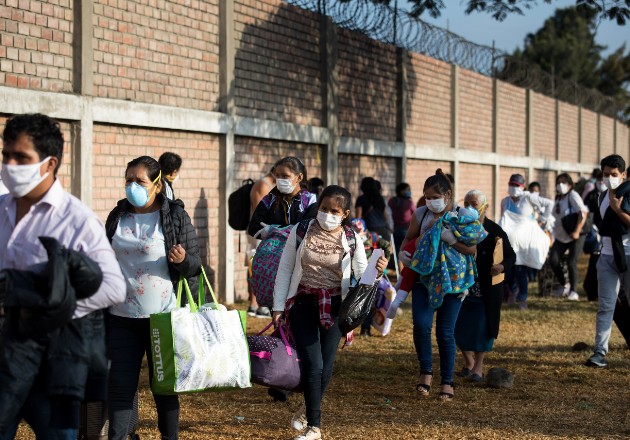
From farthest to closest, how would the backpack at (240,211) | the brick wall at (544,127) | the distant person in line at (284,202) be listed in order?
the brick wall at (544,127), the backpack at (240,211), the distant person in line at (284,202)

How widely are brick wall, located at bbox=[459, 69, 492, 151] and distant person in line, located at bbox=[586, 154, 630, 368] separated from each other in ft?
47.8

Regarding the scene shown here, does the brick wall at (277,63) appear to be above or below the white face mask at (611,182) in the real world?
above

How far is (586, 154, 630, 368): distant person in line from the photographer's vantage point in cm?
926

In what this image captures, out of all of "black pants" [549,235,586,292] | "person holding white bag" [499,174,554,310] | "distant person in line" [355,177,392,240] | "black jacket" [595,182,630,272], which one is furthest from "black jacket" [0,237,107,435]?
"black pants" [549,235,586,292]

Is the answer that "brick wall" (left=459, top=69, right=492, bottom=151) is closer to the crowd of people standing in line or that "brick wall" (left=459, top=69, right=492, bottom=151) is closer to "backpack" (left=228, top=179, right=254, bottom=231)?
"backpack" (left=228, top=179, right=254, bottom=231)

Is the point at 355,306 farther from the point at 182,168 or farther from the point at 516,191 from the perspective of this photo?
the point at 516,191

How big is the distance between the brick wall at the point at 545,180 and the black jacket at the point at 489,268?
2142cm

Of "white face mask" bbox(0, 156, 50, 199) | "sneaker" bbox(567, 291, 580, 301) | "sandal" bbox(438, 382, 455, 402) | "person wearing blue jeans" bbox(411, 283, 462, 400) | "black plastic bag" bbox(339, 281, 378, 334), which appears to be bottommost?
"sandal" bbox(438, 382, 455, 402)

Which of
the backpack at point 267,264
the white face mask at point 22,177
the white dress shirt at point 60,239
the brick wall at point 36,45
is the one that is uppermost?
the brick wall at point 36,45

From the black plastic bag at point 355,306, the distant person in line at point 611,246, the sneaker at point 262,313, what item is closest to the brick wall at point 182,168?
the sneaker at point 262,313

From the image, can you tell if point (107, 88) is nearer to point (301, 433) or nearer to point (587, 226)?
point (301, 433)

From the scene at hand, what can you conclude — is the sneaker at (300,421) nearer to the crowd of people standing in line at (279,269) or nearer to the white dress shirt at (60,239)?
the crowd of people standing in line at (279,269)

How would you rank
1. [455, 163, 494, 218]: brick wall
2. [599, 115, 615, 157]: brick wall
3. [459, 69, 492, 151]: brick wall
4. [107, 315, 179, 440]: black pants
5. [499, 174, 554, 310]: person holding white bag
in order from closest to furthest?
[107, 315, 179, 440]: black pants
[499, 174, 554, 310]: person holding white bag
[455, 163, 494, 218]: brick wall
[459, 69, 492, 151]: brick wall
[599, 115, 615, 157]: brick wall

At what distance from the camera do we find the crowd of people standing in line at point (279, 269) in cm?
409
